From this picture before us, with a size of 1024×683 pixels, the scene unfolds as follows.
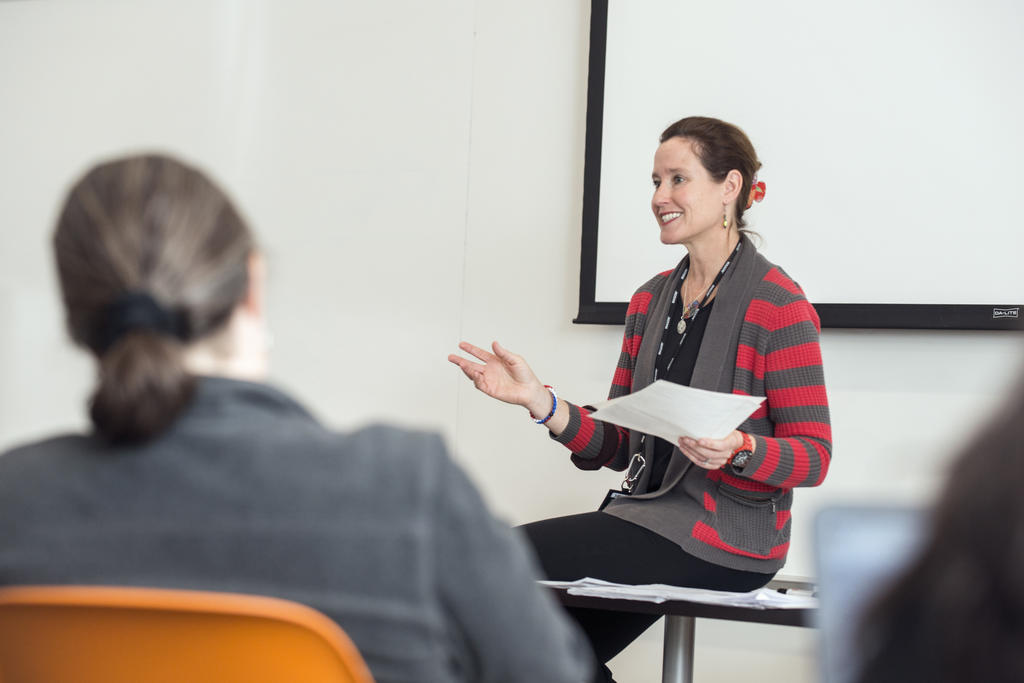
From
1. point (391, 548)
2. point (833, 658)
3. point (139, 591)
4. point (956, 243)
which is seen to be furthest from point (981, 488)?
point (956, 243)

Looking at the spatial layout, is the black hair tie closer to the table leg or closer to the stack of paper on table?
the stack of paper on table

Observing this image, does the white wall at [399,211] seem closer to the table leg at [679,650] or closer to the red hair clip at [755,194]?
the red hair clip at [755,194]

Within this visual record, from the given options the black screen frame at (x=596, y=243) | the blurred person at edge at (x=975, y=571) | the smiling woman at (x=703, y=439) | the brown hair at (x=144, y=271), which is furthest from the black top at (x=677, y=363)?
Answer: the blurred person at edge at (x=975, y=571)

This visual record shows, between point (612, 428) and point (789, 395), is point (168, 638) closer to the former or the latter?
point (789, 395)

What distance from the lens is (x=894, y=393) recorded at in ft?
8.20

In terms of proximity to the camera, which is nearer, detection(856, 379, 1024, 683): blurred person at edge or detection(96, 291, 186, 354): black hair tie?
detection(856, 379, 1024, 683): blurred person at edge

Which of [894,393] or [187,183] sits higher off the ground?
[187,183]

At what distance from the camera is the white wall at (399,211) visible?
2.62 meters

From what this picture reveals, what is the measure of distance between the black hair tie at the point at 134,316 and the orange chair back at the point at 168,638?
0.20 meters

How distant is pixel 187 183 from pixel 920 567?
639 millimetres

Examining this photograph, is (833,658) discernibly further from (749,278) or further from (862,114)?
(862,114)

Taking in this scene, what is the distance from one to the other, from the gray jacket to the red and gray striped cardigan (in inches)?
43.6

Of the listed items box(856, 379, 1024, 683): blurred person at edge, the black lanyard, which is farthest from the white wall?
box(856, 379, 1024, 683): blurred person at edge

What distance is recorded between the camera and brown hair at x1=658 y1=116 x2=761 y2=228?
2.14 meters
